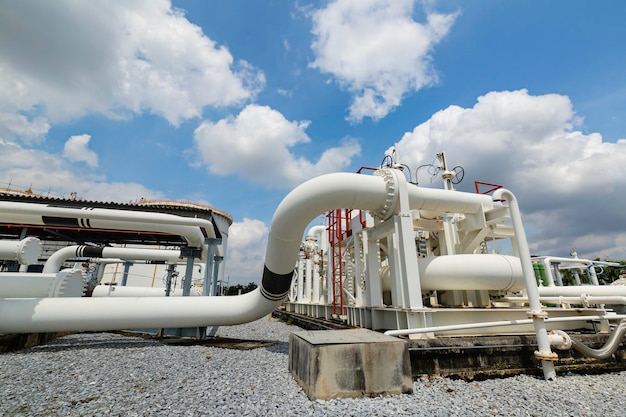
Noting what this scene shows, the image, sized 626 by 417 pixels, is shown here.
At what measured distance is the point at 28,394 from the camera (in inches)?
128

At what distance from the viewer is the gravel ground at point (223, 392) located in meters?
2.96

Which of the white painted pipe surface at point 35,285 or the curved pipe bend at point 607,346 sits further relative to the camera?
the white painted pipe surface at point 35,285

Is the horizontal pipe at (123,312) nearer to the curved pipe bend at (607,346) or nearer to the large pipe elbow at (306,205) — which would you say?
the large pipe elbow at (306,205)

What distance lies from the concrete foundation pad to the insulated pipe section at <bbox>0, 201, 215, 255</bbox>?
4.90 m

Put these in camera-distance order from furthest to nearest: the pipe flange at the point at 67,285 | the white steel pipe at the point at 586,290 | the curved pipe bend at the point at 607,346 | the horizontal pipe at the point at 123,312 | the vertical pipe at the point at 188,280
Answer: the vertical pipe at the point at 188,280 < the white steel pipe at the point at 586,290 < the pipe flange at the point at 67,285 < the horizontal pipe at the point at 123,312 < the curved pipe bend at the point at 607,346

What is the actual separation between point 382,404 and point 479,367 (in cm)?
238

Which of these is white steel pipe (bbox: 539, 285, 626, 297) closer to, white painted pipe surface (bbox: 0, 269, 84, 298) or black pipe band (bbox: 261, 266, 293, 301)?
black pipe band (bbox: 261, 266, 293, 301)

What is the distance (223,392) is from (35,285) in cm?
528

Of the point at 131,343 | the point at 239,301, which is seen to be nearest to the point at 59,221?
the point at 131,343

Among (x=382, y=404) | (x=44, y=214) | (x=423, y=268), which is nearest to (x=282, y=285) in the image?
(x=423, y=268)

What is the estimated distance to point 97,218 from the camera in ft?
22.2

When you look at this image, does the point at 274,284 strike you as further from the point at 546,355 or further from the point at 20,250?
the point at 20,250

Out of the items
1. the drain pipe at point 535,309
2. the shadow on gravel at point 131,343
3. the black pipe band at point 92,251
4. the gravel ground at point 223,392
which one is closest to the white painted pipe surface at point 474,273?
the drain pipe at point 535,309

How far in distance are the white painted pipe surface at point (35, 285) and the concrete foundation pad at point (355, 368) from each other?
574 cm
